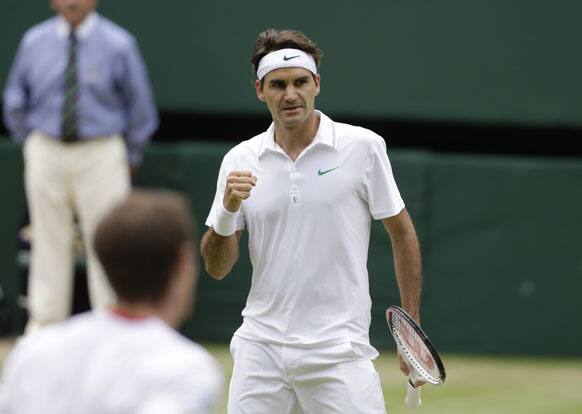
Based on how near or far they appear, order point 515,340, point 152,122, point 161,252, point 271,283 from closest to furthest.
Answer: point 161,252, point 271,283, point 152,122, point 515,340

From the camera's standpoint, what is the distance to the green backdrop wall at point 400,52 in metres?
9.87

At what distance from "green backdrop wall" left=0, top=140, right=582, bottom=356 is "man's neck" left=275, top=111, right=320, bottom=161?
181 inches

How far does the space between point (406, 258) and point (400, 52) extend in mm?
5081

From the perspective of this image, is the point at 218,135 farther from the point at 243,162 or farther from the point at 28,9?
the point at 243,162

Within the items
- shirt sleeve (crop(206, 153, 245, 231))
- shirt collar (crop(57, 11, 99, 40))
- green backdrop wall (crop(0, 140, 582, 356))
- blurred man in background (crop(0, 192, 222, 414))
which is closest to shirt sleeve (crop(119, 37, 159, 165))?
shirt collar (crop(57, 11, 99, 40))

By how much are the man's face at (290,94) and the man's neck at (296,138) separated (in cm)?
2

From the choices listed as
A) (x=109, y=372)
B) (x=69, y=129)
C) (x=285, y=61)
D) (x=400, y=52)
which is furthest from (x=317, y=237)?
(x=400, y=52)

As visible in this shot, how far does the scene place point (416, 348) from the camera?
500 cm

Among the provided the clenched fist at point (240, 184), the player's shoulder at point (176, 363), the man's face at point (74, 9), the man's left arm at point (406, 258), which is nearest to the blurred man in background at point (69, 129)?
the man's face at point (74, 9)

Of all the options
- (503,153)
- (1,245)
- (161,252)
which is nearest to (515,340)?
(503,153)

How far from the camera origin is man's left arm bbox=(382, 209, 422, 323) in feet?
16.6

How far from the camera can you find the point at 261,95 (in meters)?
5.29

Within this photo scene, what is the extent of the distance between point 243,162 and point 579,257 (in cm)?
498

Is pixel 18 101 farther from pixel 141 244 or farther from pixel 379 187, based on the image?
pixel 141 244
